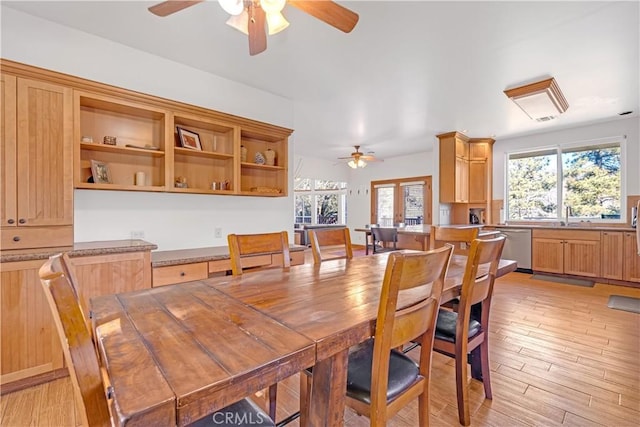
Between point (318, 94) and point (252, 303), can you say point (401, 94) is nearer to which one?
point (318, 94)

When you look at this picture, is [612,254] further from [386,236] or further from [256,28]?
[256,28]

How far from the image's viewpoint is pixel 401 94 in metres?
3.67

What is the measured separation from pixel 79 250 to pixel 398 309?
7.05 ft

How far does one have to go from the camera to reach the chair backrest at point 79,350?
0.64 m

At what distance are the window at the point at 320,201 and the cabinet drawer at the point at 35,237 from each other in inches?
272

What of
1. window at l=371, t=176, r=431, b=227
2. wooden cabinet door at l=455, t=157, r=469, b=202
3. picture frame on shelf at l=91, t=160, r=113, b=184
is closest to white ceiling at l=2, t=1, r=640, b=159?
picture frame on shelf at l=91, t=160, r=113, b=184

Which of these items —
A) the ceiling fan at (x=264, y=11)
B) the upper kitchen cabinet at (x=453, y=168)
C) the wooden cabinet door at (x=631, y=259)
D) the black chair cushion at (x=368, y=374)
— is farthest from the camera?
the upper kitchen cabinet at (x=453, y=168)

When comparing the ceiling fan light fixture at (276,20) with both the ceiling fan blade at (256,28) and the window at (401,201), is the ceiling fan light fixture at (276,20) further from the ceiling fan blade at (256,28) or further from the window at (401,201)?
the window at (401,201)

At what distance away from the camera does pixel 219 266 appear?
2.51 metres

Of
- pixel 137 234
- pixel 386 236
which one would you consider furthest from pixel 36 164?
pixel 386 236

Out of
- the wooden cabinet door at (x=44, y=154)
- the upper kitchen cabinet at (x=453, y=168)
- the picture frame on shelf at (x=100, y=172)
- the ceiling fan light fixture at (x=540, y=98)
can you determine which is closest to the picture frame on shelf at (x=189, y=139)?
the picture frame on shelf at (x=100, y=172)

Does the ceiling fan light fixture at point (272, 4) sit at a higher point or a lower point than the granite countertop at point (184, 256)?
higher

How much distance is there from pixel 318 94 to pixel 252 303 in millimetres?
3086

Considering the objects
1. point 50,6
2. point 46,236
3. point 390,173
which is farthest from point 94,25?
point 390,173
